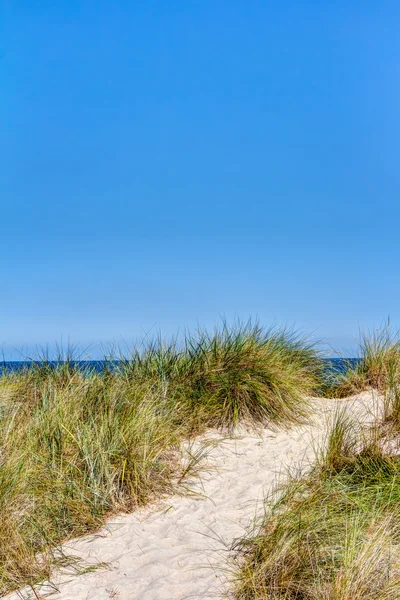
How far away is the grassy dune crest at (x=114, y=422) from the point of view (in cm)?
424

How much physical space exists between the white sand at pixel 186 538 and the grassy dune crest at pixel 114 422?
0.23 m

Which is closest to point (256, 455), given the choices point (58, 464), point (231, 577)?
point (58, 464)

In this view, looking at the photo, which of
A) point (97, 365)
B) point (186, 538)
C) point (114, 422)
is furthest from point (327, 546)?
point (97, 365)

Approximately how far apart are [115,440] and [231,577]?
1.91m

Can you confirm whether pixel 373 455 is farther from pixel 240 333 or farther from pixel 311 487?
pixel 240 333

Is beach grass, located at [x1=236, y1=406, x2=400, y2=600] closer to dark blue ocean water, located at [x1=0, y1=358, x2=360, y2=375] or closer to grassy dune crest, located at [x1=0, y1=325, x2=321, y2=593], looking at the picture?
grassy dune crest, located at [x1=0, y1=325, x2=321, y2=593]

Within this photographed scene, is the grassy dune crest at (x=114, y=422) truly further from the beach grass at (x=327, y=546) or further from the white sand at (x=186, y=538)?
the beach grass at (x=327, y=546)

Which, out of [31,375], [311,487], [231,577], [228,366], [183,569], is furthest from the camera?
[31,375]

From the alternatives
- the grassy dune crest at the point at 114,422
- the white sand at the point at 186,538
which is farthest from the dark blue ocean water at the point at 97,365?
the white sand at the point at 186,538

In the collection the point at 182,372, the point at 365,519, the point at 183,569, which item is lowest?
the point at 183,569

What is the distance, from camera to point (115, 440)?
5.07 meters

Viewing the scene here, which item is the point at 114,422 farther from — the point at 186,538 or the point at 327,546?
the point at 327,546

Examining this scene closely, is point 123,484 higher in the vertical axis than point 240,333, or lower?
lower

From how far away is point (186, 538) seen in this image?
425 cm
